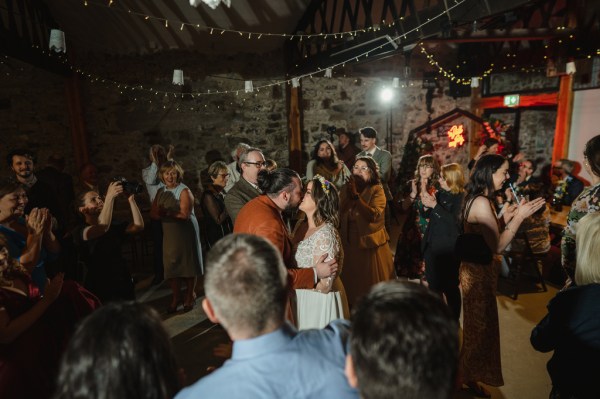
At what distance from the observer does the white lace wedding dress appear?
2.43 meters

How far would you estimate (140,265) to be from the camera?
5.48 metres

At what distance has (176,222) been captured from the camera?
3.86 metres

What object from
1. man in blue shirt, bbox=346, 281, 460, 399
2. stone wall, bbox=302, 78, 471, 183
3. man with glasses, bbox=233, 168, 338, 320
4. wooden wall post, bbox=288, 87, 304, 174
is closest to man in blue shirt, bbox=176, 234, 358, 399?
man in blue shirt, bbox=346, 281, 460, 399

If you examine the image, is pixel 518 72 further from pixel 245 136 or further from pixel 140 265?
pixel 140 265

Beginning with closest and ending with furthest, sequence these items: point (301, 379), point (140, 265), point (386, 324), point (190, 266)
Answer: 1. point (386, 324)
2. point (301, 379)
3. point (190, 266)
4. point (140, 265)

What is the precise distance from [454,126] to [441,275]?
620cm

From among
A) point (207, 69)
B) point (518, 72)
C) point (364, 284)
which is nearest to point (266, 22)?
point (207, 69)

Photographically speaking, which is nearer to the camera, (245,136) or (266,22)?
(266,22)

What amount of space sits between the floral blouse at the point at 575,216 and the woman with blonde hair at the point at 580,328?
894mm

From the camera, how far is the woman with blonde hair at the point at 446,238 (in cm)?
303

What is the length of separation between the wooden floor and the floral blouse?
0.98 metres

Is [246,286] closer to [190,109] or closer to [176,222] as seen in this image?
[176,222]

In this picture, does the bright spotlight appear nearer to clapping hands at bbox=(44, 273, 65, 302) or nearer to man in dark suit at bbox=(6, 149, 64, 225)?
man in dark suit at bbox=(6, 149, 64, 225)

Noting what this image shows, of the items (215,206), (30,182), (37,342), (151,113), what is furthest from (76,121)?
(37,342)
